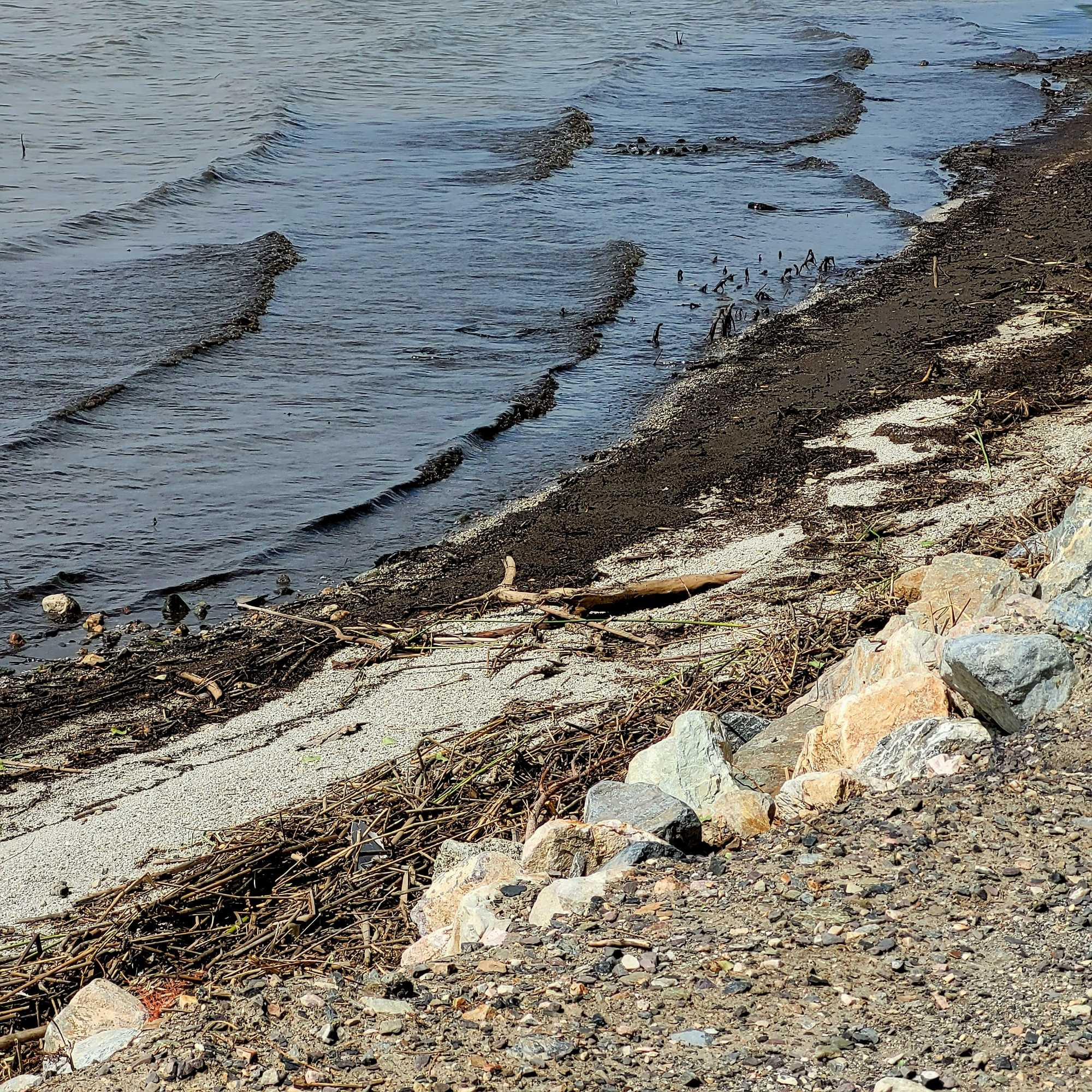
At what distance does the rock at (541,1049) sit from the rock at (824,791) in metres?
1.26

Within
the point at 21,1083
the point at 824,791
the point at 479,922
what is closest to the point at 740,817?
the point at 824,791

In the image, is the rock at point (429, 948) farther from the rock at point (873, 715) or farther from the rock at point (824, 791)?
the rock at point (873, 715)

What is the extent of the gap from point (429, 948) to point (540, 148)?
61.2ft

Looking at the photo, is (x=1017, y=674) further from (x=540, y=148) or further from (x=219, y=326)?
(x=540, y=148)

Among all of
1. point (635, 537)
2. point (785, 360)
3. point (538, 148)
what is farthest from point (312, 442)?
point (538, 148)

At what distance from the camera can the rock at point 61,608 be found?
808 centimetres

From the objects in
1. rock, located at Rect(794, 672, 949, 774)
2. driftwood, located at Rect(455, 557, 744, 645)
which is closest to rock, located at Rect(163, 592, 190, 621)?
driftwood, located at Rect(455, 557, 744, 645)

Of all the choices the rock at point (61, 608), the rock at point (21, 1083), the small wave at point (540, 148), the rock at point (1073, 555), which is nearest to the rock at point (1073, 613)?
the rock at point (1073, 555)

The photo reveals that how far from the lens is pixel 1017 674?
12.1 ft

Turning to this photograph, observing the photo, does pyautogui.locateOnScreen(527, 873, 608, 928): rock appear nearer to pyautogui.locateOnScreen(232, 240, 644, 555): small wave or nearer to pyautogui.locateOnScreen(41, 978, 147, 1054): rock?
pyautogui.locateOnScreen(41, 978, 147, 1054): rock

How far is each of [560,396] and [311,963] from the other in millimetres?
8383

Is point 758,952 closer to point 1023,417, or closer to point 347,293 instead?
point 1023,417

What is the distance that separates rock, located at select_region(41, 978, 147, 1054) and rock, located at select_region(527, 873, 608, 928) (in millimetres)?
1218

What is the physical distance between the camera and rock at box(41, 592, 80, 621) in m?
8.08
